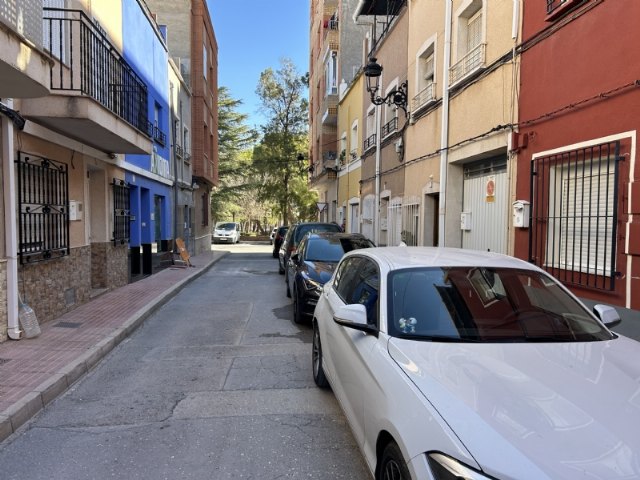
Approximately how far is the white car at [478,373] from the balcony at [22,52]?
3957mm

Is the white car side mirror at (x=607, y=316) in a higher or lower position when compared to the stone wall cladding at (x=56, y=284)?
higher

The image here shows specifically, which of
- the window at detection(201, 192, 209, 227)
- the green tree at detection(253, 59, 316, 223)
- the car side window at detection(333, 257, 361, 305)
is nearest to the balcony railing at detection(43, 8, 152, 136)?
the car side window at detection(333, 257, 361, 305)

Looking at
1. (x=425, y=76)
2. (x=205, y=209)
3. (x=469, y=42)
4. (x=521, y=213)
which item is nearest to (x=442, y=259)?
(x=521, y=213)

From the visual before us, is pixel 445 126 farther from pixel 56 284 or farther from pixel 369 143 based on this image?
pixel 56 284

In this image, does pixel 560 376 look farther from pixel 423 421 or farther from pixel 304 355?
pixel 304 355

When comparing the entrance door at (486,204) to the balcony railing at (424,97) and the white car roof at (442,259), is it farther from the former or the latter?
the white car roof at (442,259)

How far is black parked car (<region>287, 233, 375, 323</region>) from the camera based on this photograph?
744cm

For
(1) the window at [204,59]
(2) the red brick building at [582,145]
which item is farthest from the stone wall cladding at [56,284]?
(1) the window at [204,59]

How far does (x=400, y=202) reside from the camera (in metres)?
12.8

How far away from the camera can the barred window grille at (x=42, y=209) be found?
6.60 m

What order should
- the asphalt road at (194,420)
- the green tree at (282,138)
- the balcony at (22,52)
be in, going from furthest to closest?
the green tree at (282,138)
the balcony at (22,52)
the asphalt road at (194,420)

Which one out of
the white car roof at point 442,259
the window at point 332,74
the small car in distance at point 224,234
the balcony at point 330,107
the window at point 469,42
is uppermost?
the window at point 332,74

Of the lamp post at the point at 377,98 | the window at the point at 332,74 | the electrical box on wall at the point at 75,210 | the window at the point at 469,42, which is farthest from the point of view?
the window at the point at 332,74

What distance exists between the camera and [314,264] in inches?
321
